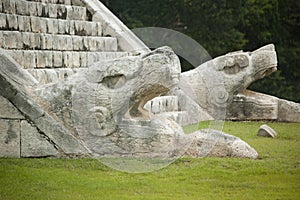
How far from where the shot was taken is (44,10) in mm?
14383

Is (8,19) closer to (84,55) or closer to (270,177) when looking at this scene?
(84,55)

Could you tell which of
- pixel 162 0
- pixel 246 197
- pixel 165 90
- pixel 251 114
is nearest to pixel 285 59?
pixel 162 0

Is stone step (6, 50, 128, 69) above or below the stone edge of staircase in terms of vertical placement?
below

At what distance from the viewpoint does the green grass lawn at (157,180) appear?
8.73 metres

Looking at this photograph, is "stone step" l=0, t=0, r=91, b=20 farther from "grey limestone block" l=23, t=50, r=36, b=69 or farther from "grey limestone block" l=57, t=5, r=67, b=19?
"grey limestone block" l=23, t=50, r=36, b=69

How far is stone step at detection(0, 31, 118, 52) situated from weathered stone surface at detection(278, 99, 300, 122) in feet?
12.1

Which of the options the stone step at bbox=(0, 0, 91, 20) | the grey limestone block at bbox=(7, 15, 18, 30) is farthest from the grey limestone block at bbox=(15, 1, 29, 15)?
the grey limestone block at bbox=(7, 15, 18, 30)

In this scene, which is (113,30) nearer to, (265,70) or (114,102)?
(265,70)

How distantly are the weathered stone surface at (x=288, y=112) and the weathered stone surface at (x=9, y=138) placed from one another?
7.93 meters

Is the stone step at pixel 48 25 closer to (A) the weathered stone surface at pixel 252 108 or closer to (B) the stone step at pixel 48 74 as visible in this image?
(B) the stone step at pixel 48 74

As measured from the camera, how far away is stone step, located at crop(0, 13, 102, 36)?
43.2 ft

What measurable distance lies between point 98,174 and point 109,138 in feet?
3.50

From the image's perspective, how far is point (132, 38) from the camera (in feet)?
53.3

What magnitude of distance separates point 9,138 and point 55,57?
3586mm
